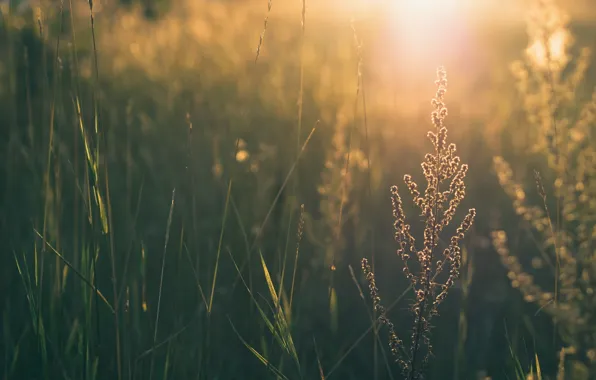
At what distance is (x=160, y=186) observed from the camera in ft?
11.3

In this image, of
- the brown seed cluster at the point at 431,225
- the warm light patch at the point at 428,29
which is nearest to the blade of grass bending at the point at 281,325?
the brown seed cluster at the point at 431,225

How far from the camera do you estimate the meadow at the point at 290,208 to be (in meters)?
1.46

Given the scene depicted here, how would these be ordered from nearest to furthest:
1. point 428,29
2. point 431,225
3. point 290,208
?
point 431,225, point 290,208, point 428,29

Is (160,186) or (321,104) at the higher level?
(321,104)

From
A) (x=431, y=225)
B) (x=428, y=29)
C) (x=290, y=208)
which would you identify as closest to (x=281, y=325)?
(x=431, y=225)

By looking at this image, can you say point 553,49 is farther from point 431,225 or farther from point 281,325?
point 281,325

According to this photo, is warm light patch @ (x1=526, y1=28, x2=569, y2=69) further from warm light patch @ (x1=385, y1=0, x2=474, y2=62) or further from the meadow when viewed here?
warm light patch @ (x1=385, y1=0, x2=474, y2=62)

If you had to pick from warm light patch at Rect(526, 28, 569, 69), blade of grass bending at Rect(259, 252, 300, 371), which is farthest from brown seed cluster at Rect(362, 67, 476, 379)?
warm light patch at Rect(526, 28, 569, 69)

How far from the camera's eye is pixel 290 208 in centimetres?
261

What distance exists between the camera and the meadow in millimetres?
1463

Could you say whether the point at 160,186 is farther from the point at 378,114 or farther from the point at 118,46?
the point at 118,46

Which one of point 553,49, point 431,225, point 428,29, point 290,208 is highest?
point 428,29

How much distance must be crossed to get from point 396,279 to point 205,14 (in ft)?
17.2

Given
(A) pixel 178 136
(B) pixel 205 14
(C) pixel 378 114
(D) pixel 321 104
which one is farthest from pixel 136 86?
(B) pixel 205 14
